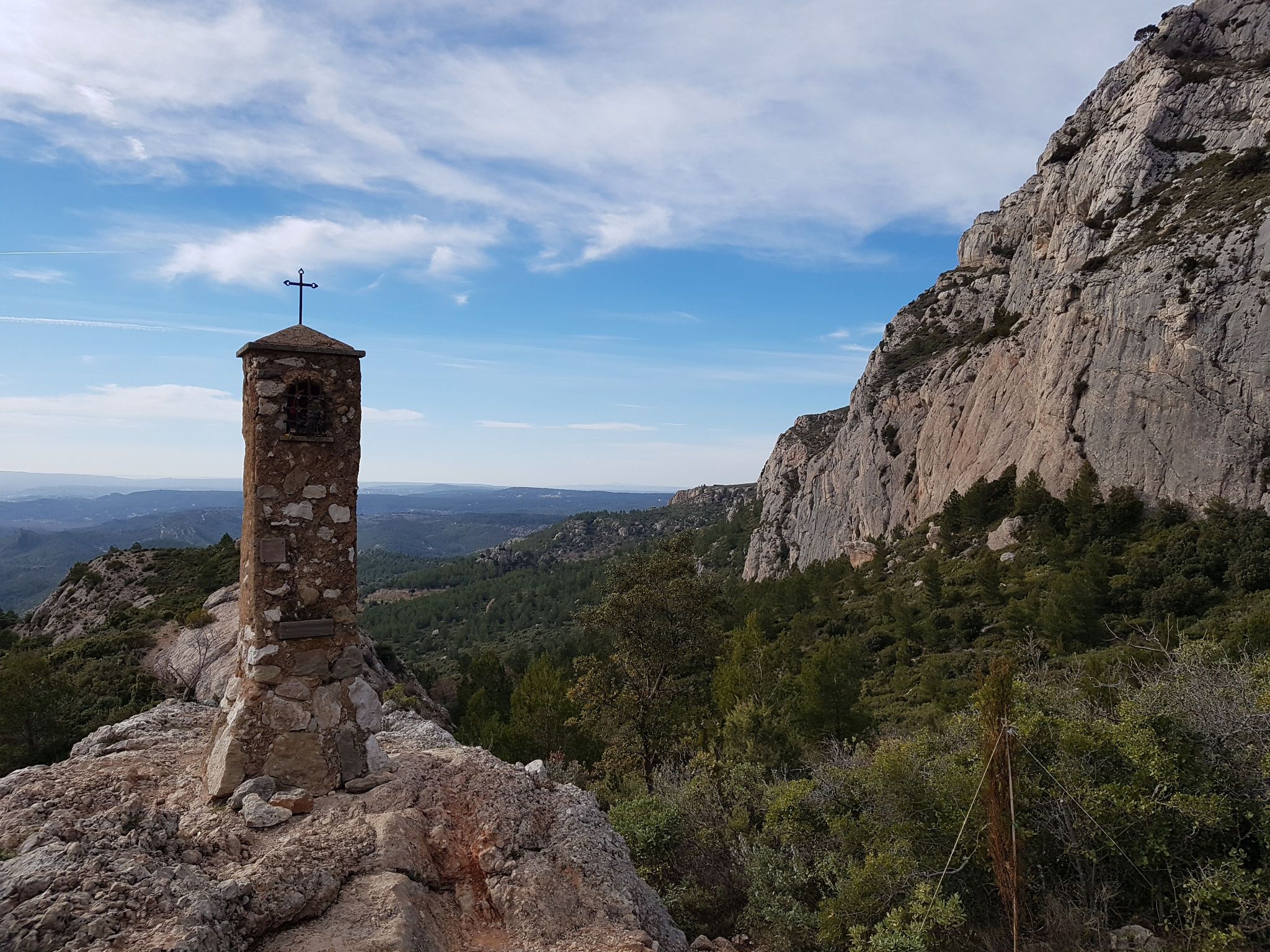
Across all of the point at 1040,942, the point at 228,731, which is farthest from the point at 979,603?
the point at 228,731

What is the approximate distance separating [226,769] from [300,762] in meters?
0.67

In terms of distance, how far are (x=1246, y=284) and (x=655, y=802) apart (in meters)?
36.0

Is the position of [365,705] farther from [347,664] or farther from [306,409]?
[306,409]

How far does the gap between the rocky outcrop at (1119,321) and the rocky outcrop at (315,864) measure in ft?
112

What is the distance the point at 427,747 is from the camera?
859cm

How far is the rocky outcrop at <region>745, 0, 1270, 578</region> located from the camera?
30094mm

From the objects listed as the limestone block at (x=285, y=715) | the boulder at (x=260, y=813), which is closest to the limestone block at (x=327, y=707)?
the limestone block at (x=285, y=715)

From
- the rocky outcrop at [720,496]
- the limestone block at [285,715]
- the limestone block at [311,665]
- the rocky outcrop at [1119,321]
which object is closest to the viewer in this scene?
the limestone block at [285,715]

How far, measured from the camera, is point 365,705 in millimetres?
7336

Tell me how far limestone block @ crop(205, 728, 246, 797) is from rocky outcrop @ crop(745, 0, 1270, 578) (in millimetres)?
36575

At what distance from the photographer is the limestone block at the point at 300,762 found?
22.3ft

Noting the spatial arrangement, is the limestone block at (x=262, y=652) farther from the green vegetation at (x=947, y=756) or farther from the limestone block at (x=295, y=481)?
the green vegetation at (x=947, y=756)

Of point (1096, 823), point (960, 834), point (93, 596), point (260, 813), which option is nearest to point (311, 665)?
point (260, 813)

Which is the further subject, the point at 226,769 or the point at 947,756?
the point at 947,756
